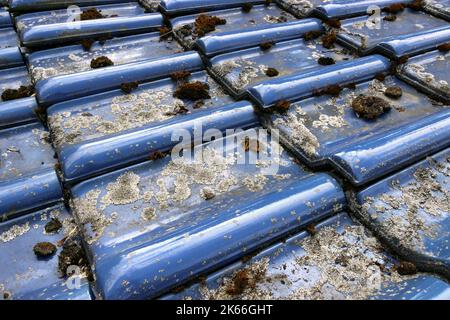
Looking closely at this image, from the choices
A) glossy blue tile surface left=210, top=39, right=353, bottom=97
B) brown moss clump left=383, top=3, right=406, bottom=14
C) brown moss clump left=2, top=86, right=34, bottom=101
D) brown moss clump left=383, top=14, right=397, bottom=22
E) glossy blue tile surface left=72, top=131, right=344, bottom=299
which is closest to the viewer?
glossy blue tile surface left=72, top=131, right=344, bottom=299

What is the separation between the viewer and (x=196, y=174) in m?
1.69

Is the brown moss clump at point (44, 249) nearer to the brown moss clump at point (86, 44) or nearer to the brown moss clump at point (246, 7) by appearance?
the brown moss clump at point (86, 44)

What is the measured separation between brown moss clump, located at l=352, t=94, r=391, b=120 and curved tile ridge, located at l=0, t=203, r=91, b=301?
133 cm

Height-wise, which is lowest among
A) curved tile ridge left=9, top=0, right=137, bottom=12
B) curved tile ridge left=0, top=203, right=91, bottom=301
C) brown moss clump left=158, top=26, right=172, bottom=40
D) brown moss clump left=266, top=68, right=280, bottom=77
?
curved tile ridge left=0, top=203, right=91, bottom=301

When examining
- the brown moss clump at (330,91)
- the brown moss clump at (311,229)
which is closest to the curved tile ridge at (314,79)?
the brown moss clump at (330,91)

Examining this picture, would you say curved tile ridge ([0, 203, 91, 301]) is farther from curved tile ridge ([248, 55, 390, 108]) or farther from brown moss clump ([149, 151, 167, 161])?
curved tile ridge ([248, 55, 390, 108])

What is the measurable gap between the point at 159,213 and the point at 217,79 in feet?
3.05

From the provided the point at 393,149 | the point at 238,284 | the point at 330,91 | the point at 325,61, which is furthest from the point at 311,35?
the point at 238,284

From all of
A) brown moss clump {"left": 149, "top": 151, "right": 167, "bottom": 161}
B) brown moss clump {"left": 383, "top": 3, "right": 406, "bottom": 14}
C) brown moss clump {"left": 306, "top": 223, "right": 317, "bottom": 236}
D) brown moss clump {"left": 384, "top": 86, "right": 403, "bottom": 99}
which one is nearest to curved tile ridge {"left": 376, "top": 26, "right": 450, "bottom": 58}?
brown moss clump {"left": 384, "top": 86, "right": 403, "bottom": 99}

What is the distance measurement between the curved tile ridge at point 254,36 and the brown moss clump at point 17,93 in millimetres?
905

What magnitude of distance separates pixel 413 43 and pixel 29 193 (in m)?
2.11

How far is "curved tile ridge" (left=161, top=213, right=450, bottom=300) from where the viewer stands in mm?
1305

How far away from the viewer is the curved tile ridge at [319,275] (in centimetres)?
130

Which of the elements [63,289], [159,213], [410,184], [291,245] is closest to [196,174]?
[159,213]
